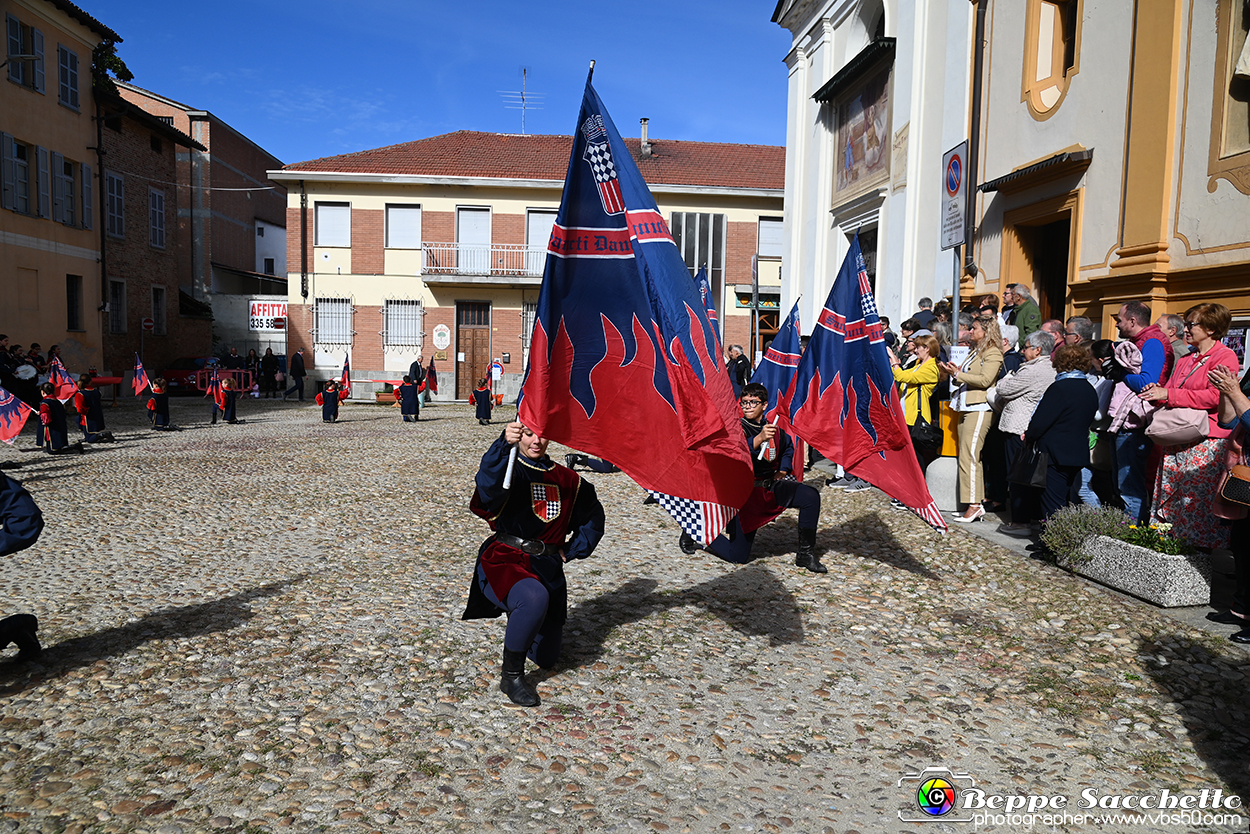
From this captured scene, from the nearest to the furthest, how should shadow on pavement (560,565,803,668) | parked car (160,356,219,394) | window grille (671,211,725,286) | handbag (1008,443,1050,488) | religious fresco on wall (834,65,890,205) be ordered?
shadow on pavement (560,565,803,668) → handbag (1008,443,1050,488) → religious fresco on wall (834,65,890,205) → parked car (160,356,219,394) → window grille (671,211,725,286)

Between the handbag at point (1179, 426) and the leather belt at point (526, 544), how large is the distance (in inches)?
174

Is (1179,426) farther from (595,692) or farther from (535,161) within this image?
(535,161)

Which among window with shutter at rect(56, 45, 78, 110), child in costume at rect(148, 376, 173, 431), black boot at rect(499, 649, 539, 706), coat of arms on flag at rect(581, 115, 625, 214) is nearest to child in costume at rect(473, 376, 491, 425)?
child in costume at rect(148, 376, 173, 431)

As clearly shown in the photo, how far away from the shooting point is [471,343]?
30266mm

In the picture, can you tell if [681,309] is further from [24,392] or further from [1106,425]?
[24,392]

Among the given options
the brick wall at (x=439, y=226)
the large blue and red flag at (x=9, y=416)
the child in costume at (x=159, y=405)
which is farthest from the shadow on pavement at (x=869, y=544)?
the brick wall at (x=439, y=226)

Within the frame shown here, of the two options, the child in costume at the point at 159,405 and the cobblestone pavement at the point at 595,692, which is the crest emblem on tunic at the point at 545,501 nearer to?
the cobblestone pavement at the point at 595,692

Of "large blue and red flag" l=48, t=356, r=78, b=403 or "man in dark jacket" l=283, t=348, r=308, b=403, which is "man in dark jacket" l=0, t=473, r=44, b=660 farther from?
"man in dark jacket" l=283, t=348, r=308, b=403

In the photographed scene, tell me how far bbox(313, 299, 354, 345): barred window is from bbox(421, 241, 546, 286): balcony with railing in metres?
3.25

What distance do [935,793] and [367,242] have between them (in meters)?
29.7

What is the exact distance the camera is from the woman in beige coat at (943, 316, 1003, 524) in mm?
8250

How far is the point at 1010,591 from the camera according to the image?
6156mm


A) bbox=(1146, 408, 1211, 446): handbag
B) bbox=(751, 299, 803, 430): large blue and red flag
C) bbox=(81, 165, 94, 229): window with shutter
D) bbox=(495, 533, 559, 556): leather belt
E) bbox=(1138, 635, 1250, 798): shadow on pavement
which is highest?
bbox=(81, 165, 94, 229): window with shutter

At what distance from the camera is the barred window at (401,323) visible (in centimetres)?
3005
